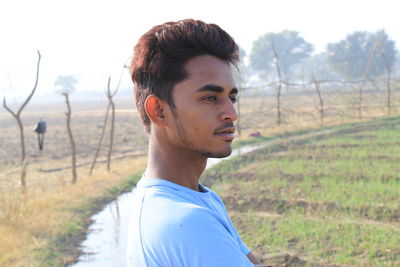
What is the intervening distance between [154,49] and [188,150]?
30cm

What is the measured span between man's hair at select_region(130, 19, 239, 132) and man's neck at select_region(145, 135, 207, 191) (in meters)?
0.15

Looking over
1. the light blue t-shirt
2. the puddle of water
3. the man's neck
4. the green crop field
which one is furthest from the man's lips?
the puddle of water

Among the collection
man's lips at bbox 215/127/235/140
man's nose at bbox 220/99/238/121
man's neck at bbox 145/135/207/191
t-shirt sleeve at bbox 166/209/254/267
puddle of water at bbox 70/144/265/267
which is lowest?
puddle of water at bbox 70/144/265/267

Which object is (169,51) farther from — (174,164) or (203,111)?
(174,164)

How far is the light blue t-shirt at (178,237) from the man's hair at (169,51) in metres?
0.31

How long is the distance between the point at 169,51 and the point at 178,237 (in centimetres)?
51

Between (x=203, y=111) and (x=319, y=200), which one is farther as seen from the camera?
(x=319, y=200)

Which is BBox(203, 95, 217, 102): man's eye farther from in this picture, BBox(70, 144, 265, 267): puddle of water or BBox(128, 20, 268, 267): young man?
BBox(70, 144, 265, 267): puddle of water

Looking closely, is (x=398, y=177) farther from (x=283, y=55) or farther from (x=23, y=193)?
(x=283, y=55)

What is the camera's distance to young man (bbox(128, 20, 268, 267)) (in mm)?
1296

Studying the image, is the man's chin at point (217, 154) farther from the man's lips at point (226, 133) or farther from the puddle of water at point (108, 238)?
the puddle of water at point (108, 238)

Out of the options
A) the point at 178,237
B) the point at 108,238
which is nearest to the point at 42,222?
the point at 108,238

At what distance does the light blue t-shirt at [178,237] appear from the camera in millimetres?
1063

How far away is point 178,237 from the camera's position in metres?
1.08
